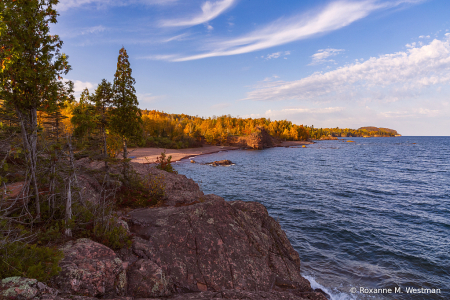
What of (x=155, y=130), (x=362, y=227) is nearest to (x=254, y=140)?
(x=155, y=130)

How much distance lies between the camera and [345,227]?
61.6ft

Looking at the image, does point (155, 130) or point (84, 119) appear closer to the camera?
point (84, 119)

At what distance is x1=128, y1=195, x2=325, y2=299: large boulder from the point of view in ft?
22.6

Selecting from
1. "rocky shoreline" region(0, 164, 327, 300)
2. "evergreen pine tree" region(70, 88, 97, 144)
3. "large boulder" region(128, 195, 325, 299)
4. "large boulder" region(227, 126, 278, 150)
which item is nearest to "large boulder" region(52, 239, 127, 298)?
"rocky shoreline" region(0, 164, 327, 300)

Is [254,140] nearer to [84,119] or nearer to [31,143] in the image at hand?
[84,119]

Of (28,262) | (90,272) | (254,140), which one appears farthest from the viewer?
(254,140)

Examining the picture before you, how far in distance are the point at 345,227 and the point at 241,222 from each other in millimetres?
13407

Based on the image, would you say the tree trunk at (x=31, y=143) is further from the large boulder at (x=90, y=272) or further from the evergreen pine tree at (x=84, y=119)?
the evergreen pine tree at (x=84, y=119)

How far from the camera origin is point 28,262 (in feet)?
16.6

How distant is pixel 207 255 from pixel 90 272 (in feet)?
12.6

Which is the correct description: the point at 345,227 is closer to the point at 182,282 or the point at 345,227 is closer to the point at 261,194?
the point at 261,194

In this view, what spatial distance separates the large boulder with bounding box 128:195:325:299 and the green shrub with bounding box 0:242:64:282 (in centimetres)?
201

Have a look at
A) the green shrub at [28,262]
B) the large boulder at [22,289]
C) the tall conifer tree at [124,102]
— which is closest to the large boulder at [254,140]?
the tall conifer tree at [124,102]

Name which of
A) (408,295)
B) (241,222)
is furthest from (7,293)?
(408,295)
